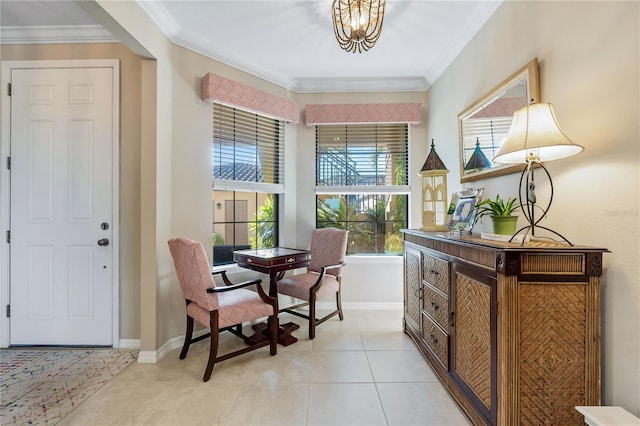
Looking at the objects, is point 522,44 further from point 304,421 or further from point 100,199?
point 100,199

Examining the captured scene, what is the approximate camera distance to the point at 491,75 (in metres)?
2.14

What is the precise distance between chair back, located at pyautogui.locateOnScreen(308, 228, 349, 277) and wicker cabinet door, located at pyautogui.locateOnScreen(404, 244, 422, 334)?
0.73m

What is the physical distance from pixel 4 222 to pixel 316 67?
3388 mm

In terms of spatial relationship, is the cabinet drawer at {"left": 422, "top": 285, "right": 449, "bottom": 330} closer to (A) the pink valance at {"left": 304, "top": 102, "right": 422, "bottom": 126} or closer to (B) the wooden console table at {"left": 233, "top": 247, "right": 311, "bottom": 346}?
(B) the wooden console table at {"left": 233, "top": 247, "right": 311, "bottom": 346}

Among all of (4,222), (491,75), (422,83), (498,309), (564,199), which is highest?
(422,83)

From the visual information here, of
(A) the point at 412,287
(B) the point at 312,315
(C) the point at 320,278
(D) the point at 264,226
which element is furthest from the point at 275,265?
(A) the point at 412,287

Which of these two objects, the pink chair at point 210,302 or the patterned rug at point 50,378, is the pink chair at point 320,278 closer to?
the pink chair at point 210,302

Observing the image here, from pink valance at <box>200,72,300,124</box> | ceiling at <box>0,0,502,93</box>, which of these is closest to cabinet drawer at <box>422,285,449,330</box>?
ceiling at <box>0,0,502,93</box>

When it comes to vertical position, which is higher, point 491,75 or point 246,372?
point 491,75

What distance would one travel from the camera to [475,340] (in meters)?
1.52

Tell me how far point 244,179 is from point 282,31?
1.55 meters

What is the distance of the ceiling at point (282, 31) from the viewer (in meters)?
2.19

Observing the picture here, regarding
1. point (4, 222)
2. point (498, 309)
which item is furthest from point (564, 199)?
point (4, 222)

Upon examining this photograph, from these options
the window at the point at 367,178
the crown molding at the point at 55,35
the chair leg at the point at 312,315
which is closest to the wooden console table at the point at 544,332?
the chair leg at the point at 312,315
